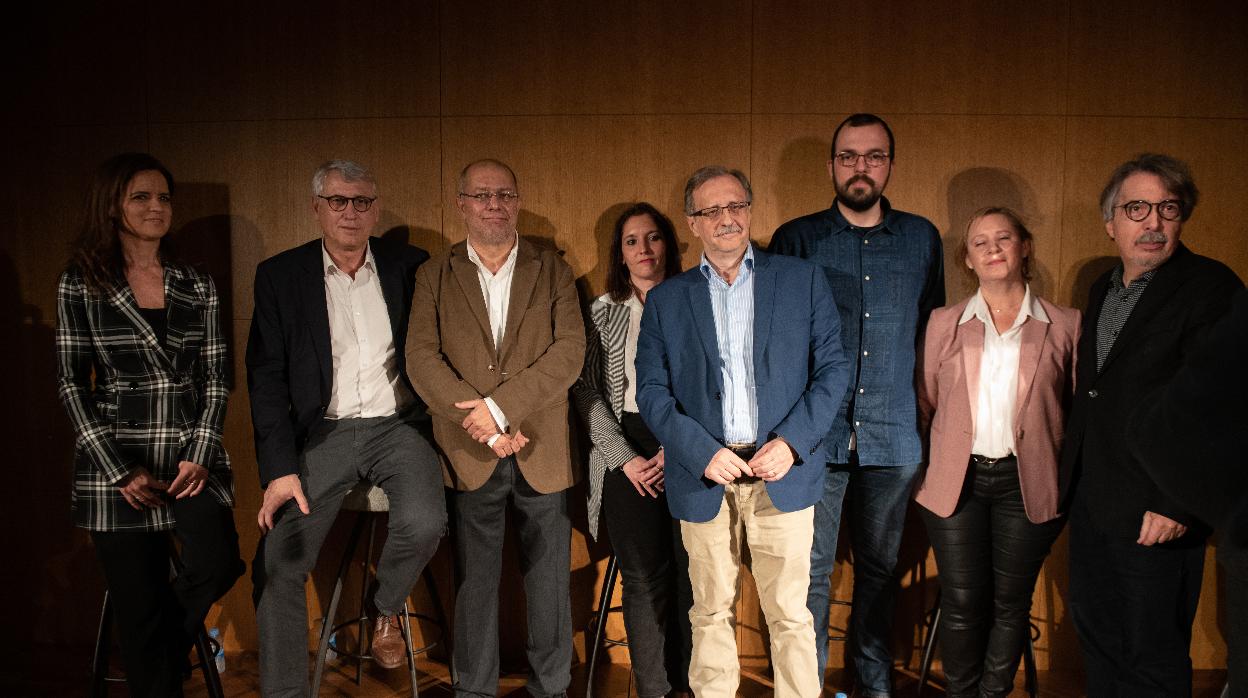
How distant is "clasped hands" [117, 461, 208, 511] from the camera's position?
2760 millimetres

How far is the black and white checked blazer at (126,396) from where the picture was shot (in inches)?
109

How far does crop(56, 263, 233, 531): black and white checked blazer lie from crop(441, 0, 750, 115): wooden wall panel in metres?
1.43

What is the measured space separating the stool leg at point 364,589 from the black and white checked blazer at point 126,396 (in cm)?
62

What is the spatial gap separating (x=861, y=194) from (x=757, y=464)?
43.2 inches

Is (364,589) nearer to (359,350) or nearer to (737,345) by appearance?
(359,350)

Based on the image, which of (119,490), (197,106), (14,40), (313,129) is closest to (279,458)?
(119,490)

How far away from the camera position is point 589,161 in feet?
11.5

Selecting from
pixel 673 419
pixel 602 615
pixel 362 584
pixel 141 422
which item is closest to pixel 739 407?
pixel 673 419

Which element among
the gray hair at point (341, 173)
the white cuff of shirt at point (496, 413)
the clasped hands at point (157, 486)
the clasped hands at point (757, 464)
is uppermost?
the gray hair at point (341, 173)

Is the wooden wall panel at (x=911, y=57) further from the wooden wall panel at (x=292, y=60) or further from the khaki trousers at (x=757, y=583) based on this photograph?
the khaki trousers at (x=757, y=583)

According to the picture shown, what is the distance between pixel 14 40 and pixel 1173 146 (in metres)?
4.90

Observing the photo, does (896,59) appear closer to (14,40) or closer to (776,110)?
(776,110)

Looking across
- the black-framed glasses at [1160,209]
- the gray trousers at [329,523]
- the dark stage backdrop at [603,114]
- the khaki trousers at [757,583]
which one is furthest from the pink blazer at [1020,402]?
the gray trousers at [329,523]

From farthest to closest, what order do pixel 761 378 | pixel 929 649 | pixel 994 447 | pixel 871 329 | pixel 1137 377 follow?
pixel 929 649 < pixel 871 329 < pixel 994 447 < pixel 761 378 < pixel 1137 377
